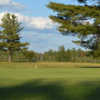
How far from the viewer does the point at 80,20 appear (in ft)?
131

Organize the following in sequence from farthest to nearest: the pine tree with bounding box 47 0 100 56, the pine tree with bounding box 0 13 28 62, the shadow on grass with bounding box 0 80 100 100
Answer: the pine tree with bounding box 0 13 28 62 → the pine tree with bounding box 47 0 100 56 → the shadow on grass with bounding box 0 80 100 100

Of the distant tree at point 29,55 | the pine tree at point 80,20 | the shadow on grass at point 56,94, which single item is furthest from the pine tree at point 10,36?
the shadow on grass at point 56,94

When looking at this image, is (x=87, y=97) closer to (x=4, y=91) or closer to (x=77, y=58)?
(x=4, y=91)

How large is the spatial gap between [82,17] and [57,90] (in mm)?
32937

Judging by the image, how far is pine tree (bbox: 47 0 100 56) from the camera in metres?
37.8

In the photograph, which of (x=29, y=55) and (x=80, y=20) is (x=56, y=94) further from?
(x=29, y=55)

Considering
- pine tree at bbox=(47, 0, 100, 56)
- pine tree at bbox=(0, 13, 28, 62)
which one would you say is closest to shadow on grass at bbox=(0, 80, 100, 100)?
pine tree at bbox=(47, 0, 100, 56)

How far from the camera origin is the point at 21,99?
19.5 feet

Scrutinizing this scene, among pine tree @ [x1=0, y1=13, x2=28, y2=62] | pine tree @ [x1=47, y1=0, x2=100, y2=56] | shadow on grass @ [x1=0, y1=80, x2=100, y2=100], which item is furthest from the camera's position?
pine tree @ [x1=0, y1=13, x2=28, y2=62]

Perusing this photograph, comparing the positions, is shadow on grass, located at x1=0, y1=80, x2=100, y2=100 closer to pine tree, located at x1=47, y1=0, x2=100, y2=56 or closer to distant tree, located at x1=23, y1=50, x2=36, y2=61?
pine tree, located at x1=47, y1=0, x2=100, y2=56

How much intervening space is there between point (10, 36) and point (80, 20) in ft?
129

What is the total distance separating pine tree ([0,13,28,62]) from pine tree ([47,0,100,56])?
36669 millimetres

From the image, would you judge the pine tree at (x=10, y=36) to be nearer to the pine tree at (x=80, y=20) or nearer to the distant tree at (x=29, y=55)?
the distant tree at (x=29, y=55)

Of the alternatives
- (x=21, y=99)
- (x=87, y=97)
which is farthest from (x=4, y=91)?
(x=87, y=97)
